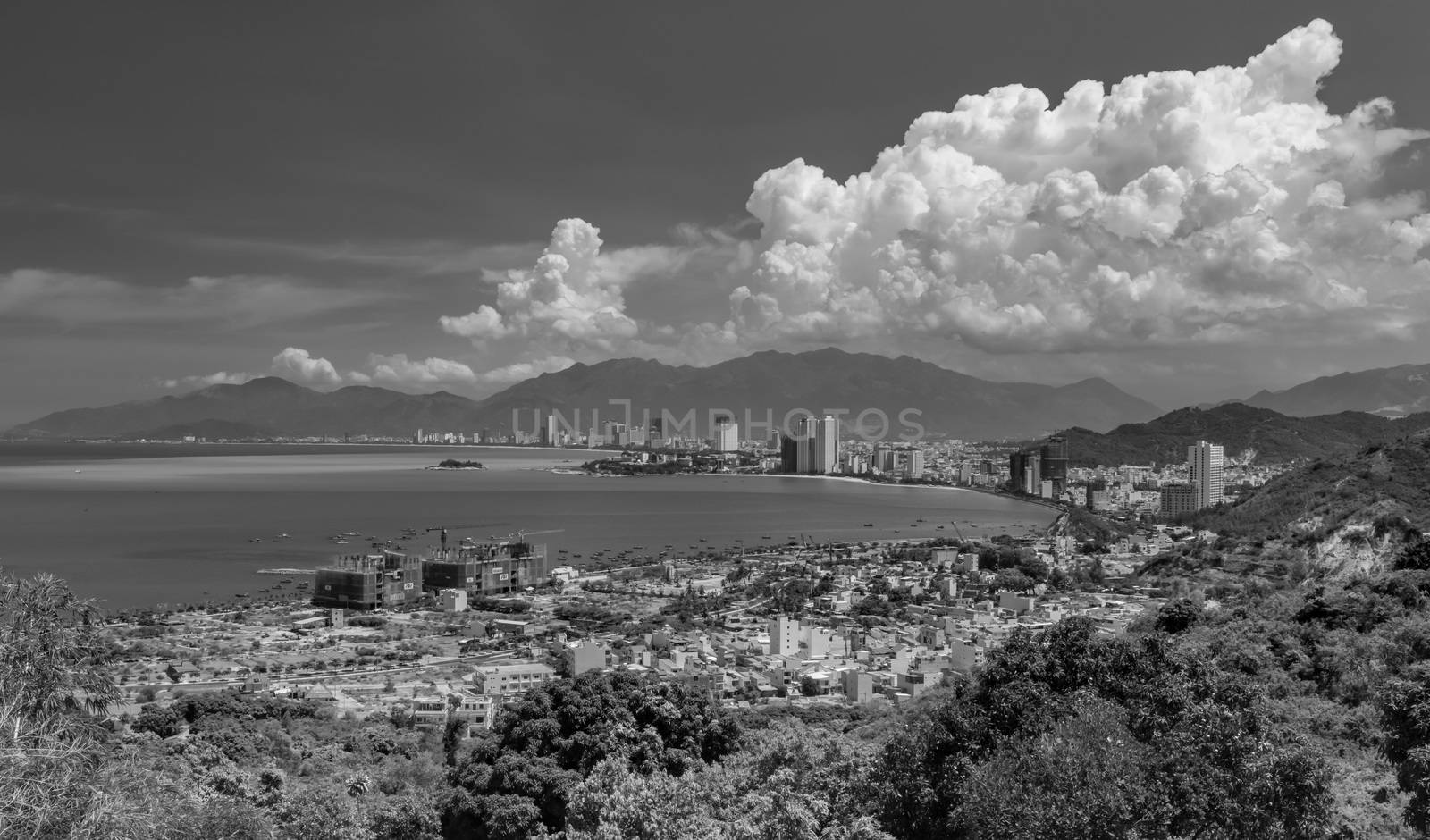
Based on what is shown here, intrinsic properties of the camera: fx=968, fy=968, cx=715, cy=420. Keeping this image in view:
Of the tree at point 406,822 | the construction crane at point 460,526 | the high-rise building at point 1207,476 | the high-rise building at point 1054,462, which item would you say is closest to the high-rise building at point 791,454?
the high-rise building at point 1054,462

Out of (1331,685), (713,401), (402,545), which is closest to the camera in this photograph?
(1331,685)

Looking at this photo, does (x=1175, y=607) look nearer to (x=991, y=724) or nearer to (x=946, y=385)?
(x=991, y=724)

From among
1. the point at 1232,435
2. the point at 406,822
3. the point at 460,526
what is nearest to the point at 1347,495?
the point at 406,822

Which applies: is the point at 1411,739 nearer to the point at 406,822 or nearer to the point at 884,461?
the point at 406,822

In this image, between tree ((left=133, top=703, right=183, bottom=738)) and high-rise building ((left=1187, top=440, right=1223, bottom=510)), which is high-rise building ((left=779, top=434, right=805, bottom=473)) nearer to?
high-rise building ((left=1187, top=440, right=1223, bottom=510))

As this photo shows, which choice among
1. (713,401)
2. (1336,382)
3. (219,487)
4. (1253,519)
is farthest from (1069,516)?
(713,401)

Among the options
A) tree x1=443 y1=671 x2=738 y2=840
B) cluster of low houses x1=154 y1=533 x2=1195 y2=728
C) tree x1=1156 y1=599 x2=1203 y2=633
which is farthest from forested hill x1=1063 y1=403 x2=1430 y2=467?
tree x1=443 y1=671 x2=738 y2=840
